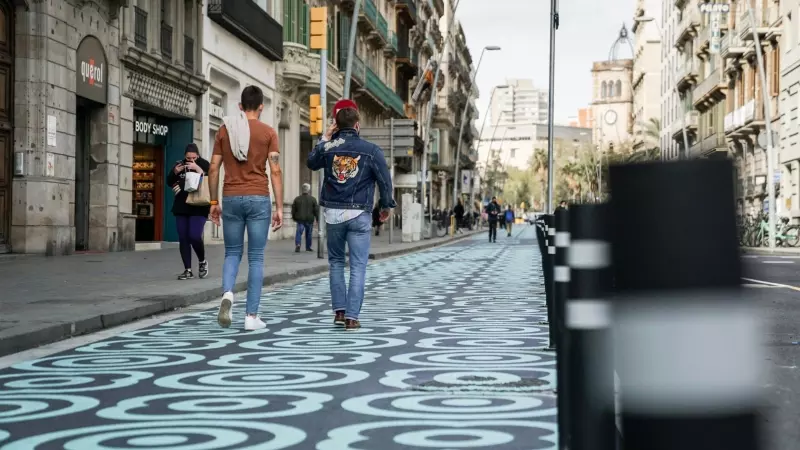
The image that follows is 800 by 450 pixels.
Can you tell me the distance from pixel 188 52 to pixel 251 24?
192 inches

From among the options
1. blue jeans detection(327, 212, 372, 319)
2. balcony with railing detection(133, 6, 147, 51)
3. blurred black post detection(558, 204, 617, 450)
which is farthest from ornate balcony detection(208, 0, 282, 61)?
blurred black post detection(558, 204, 617, 450)

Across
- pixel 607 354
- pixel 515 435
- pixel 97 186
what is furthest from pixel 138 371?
pixel 97 186

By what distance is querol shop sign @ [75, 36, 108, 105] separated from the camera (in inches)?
784

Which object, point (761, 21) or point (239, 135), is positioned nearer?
point (239, 135)

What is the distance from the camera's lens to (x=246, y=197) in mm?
8734

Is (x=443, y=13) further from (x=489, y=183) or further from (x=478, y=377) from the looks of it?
(x=478, y=377)

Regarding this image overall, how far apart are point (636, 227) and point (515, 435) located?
2.97m

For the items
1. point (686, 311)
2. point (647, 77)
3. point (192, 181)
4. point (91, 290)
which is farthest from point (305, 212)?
point (647, 77)

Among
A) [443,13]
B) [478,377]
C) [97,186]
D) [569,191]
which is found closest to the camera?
[478,377]

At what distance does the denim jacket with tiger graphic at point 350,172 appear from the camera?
8.67 metres

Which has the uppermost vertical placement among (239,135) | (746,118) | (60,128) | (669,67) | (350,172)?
(669,67)

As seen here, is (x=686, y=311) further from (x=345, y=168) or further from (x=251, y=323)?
(x=251, y=323)

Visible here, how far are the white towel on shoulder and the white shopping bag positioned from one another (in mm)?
4858

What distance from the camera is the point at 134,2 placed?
23375 mm
